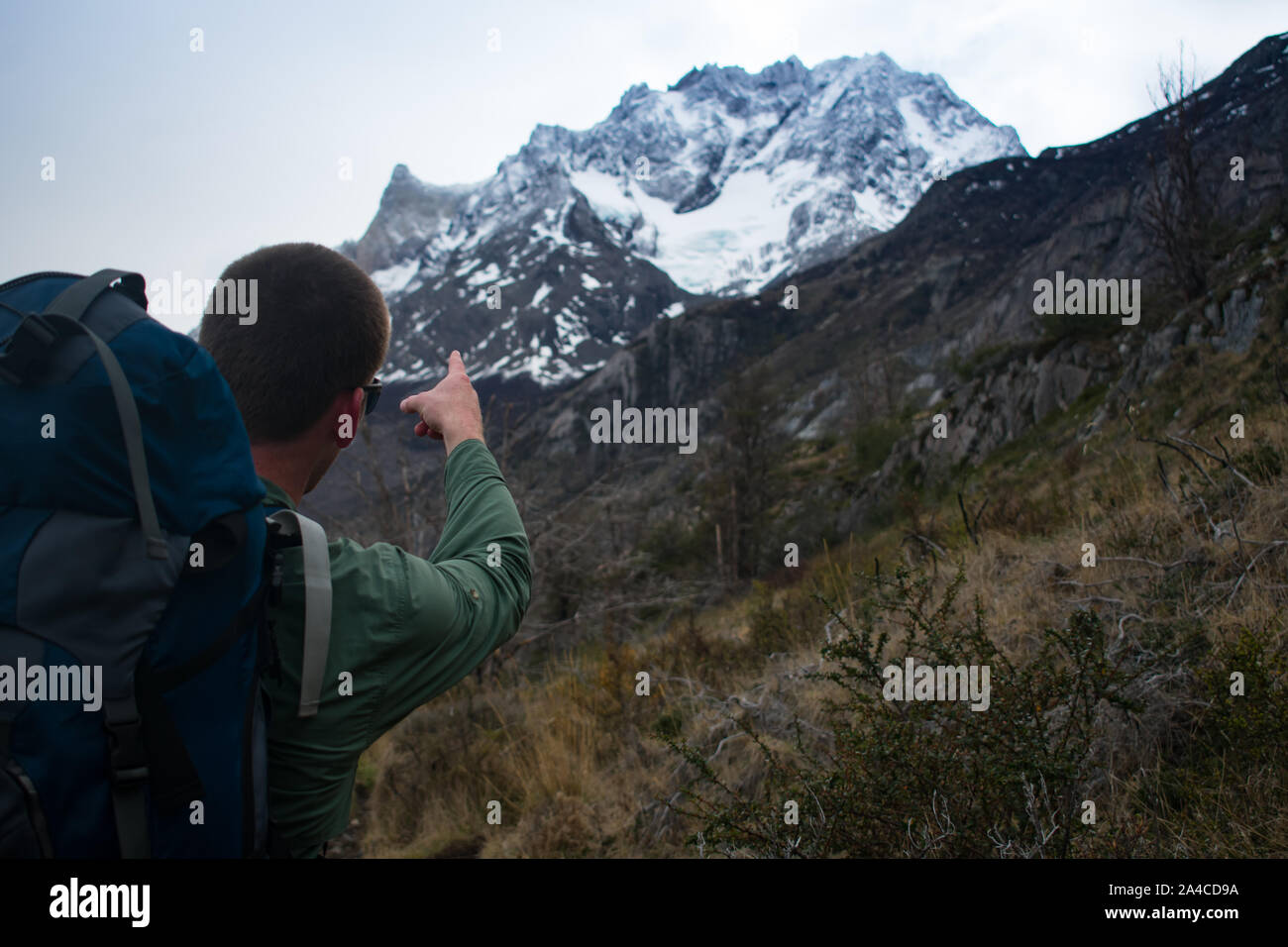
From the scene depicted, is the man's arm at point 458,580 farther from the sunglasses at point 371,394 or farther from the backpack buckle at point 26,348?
the backpack buckle at point 26,348

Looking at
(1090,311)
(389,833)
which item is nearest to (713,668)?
(389,833)

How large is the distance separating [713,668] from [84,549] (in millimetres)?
4494

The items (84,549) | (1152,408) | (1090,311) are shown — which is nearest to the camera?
(84,549)

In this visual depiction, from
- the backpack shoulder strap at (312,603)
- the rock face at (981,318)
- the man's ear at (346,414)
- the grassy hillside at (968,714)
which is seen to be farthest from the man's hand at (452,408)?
the rock face at (981,318)

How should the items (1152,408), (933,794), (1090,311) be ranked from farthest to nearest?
(1090,311), (1152,408), (933,794)

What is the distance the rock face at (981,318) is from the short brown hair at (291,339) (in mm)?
6954

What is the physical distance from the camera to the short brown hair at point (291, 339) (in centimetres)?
141

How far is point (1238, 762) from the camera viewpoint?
6.98 ft

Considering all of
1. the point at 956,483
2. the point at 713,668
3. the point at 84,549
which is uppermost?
the point at 956,483

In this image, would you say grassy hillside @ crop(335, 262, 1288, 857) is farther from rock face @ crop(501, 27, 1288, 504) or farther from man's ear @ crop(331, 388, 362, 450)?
rock face @ crop(501, 27, 1288, 504)

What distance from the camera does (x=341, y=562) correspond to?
4.33 ft

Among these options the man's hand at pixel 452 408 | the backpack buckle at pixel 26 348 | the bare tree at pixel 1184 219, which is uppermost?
the bare tree at pixel 1184 219
